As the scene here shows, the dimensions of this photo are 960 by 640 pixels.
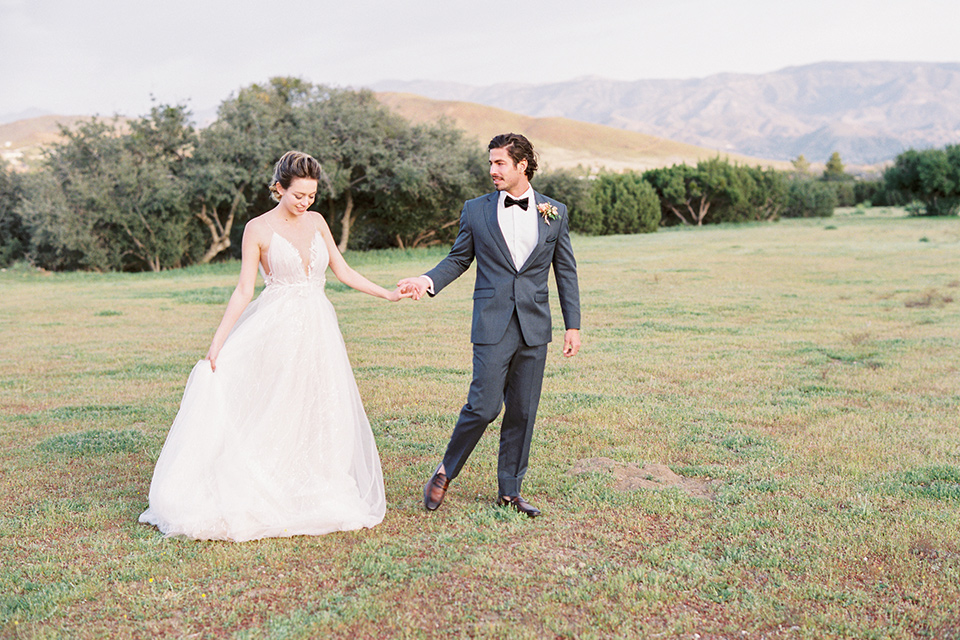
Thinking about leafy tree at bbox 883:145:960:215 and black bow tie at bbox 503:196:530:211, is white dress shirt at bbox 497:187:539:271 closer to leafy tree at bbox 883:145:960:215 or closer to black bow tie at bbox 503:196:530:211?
black bow tie at bbox 503:196:530:211

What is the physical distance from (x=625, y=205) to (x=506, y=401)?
1638 inches

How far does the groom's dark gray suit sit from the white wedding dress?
0.73 m

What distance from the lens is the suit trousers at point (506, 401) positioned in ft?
15.6

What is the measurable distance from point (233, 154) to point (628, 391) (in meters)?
22.7

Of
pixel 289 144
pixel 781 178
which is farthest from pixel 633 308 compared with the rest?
pixel 781 178

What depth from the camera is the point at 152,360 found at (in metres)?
10.6

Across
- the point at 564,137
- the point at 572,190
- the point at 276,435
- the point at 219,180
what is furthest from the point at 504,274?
the point at 564,137

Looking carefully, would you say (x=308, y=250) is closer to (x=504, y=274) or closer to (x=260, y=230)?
(x=260, y=230)

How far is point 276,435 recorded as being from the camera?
4.77m

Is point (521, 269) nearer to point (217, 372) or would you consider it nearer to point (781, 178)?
Result: point (217, 372)

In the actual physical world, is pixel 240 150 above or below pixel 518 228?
above

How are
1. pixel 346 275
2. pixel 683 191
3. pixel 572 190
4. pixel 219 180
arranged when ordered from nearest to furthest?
Result: pixel 346 275 < pixel 219 180 < pixel 572 190 < pixel 683 191

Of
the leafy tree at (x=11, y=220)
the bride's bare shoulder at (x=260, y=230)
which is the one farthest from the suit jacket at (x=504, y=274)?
the leafy tree at (x=11, y=220)

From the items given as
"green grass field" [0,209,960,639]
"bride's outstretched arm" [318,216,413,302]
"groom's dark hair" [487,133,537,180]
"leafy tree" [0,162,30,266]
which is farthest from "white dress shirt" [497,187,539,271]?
"leafy tree" [0,162,30,266]
